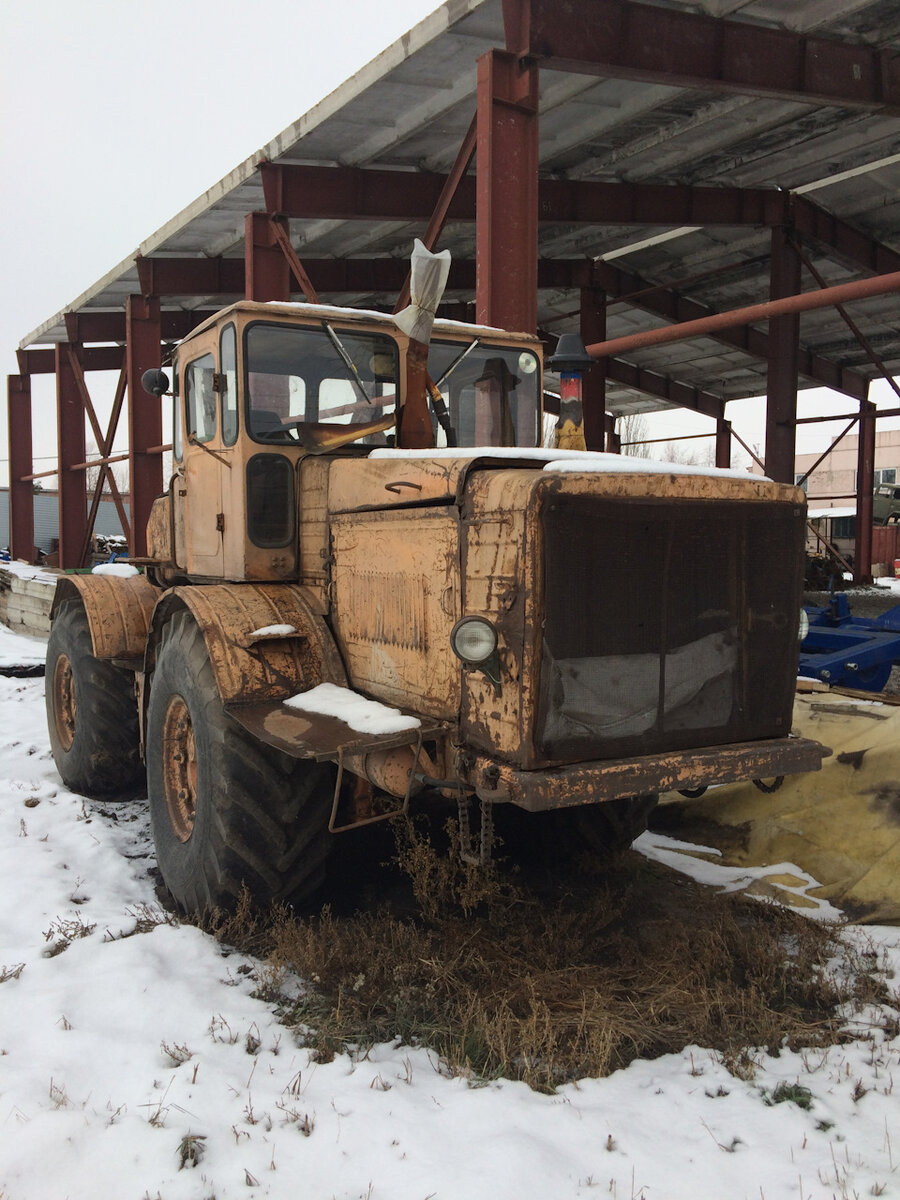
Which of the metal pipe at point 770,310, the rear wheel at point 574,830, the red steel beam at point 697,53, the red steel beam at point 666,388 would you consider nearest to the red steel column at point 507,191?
the red steel beam at point 697,53

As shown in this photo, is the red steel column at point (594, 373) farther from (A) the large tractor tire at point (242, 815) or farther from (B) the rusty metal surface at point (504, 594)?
(B) the rusty metal surface at point (504, 594)

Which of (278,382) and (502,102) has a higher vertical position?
(502,102)

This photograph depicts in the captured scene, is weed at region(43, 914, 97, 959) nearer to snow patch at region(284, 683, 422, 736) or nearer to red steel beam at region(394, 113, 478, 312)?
snow patch at region(284, 683, 422, 736)

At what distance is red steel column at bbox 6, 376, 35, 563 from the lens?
764 inches

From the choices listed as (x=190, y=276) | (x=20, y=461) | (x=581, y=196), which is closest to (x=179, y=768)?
(x=581, y=196)

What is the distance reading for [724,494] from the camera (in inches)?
135

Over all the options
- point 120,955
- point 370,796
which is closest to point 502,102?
point 370,796

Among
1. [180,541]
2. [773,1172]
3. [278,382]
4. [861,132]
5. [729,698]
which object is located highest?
[861,132]

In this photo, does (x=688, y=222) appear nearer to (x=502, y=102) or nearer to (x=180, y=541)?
(x=502, y=102)

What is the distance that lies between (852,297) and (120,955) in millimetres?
5830

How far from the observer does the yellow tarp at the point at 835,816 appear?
4.36 metres

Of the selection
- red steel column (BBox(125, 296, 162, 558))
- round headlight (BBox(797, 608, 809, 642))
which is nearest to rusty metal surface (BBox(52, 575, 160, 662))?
round headlight (BBox(797, 608, 809, 642))

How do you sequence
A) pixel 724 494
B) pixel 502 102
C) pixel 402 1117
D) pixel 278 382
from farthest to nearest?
pixel 502 102
pixel 278 382
pixel 724 494
pixel 402 1117

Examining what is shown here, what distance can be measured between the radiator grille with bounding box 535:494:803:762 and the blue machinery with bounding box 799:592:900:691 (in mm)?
2927
